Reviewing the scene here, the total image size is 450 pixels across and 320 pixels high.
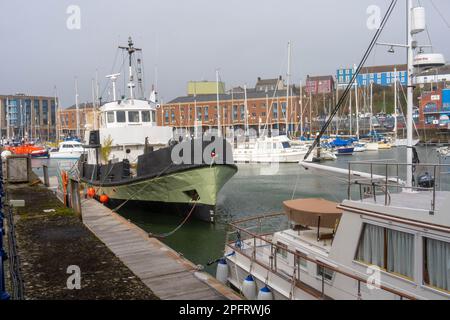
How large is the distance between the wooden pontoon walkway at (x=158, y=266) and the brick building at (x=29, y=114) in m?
123

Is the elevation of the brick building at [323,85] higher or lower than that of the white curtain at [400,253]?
higher

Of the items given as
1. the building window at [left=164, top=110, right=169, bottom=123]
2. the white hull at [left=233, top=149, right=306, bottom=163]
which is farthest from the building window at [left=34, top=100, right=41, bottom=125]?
the white hull at [left=233, top=149, right=306, bottom=163]

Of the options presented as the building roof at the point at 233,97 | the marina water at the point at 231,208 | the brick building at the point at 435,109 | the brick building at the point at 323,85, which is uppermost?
the brick building at the point at 323,85

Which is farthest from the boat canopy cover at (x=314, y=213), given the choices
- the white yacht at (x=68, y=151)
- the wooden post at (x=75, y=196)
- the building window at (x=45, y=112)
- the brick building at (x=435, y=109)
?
the building window at (x=45, y=112)

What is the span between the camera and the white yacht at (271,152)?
52.0m

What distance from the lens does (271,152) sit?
5281cm

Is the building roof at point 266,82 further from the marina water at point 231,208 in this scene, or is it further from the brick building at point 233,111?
the marina water at point 231,208

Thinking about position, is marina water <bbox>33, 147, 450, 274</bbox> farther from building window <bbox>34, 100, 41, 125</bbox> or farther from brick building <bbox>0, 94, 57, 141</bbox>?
building window <bbox>34, 100, 41, 125</bbox>

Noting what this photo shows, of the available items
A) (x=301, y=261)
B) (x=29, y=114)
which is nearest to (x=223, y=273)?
(x=301, y=261)

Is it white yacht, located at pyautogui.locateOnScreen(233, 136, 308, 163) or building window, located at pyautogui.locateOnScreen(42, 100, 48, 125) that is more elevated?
building window, located at pyautogui.locateOnScreen(42, 100, 48, 125)

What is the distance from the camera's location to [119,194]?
20.6 m

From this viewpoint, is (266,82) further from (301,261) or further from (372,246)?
(372,246)

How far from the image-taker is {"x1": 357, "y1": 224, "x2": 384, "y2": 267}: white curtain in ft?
23.3
